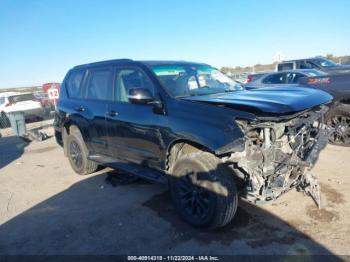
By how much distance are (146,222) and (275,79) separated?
7.62 metres

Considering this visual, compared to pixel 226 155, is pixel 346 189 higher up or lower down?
lower down

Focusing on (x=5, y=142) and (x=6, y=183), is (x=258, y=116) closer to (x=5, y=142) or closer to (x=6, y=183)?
(x=6, y=183)

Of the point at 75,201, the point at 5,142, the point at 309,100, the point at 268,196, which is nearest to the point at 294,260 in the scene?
the point at 268,196

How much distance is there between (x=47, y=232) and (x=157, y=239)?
145cm

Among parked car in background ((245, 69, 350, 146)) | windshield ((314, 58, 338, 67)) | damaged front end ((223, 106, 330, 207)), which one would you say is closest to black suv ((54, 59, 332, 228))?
damaged front end ((223, 106, 330, 207))

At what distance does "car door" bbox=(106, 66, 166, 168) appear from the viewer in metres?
4.07

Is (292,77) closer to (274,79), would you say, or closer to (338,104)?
(274,79)

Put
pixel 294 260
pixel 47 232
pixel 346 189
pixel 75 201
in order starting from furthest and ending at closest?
pixel 75 201 < pixel 346 189 < pixel 47 232 < pixel 294 260

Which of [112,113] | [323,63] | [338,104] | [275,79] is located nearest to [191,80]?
[112,113]

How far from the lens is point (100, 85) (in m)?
5.16

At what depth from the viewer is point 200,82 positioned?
4570 mm

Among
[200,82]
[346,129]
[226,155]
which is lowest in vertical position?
[346,129]

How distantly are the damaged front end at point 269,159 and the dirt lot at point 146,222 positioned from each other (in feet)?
1.55

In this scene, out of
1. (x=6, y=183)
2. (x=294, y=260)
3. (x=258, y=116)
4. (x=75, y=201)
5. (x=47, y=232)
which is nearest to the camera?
(x=294, y=260)
